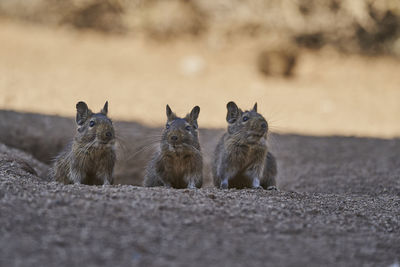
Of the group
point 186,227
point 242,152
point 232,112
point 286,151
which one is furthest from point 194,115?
point 286,151

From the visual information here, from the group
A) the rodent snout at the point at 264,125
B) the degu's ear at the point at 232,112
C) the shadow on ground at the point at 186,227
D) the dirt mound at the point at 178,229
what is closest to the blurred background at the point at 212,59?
the degu's ear at the point at 232,112

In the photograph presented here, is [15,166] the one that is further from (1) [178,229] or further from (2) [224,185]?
(1) [178,229]

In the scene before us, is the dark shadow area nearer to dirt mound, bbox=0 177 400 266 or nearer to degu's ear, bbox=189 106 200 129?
degu's ear, bbox=189 106 200 129

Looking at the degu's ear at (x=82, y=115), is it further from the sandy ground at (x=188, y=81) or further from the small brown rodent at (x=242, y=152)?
the sandy ground at (x=188, y=81)

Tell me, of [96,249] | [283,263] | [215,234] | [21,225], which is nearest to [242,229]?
[215,234]

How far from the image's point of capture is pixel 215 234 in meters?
4.56

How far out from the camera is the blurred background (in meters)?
14.1

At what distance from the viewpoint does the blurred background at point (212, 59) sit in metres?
14.1

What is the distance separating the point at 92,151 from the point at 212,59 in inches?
500

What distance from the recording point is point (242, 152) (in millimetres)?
7316

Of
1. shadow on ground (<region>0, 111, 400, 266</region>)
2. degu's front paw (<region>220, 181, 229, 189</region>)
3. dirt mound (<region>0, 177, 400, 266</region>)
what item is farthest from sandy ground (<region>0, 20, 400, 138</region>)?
dirt mound (<region>0, 177, 400, 266</region>)

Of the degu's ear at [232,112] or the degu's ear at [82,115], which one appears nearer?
the degu's ear at [82,115]

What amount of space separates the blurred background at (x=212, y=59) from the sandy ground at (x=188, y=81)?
Result: 35mm

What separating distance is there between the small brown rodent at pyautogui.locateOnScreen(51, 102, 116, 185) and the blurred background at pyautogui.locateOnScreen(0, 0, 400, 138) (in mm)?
5167
